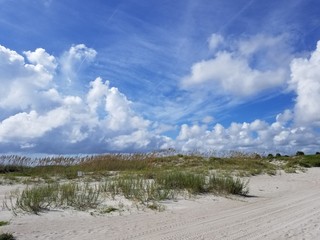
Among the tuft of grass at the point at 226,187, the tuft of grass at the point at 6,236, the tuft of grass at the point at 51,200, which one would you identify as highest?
the tuft of grass at the point at 226,187

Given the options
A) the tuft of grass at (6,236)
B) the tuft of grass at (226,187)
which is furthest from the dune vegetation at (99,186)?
the tuft of grass at (6,236)

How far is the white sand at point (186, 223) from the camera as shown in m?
8.62

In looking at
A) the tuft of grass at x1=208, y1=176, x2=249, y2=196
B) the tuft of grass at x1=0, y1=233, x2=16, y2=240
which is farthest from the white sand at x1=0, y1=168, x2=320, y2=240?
the tuft of grass at x1=208, y1=176, x2=249, y2=196

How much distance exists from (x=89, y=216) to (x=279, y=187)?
12.4m

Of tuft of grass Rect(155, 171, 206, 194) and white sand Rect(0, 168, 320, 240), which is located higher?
tuft of grass Rect(155, 171, 206, 194)

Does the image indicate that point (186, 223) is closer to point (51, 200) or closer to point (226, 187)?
point (51, 200)

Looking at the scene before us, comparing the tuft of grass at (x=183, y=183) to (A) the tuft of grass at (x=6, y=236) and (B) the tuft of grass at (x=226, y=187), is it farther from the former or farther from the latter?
(A) the tuft of grass at (x=6, y=236)

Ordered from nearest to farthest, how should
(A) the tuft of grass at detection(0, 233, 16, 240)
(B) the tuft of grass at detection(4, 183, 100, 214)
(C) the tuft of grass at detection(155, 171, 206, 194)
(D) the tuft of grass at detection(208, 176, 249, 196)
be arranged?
(A) the tuft of grass at detection(0, 233, 16, 240) < (B) the tuft of grass at detection(4, 183, 100, 214) < (C) the tuft of grass at detection(155, 171, 206, 194) < (D) the tuft of grass at detection(208, 176, 249, 196)

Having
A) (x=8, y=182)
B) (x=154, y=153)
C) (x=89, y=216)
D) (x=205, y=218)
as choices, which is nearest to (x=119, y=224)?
(x=89, y=216)

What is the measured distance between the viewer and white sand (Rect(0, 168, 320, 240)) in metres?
8.62

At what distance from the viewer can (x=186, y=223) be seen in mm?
9922

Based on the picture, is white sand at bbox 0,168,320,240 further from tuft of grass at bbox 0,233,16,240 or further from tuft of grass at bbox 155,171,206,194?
tuft of grass at bbox 155,171,206,194

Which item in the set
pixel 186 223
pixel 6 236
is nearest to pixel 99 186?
pixel 186 223

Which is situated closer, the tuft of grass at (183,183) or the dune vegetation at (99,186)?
the dune vegetation at (99,186)
